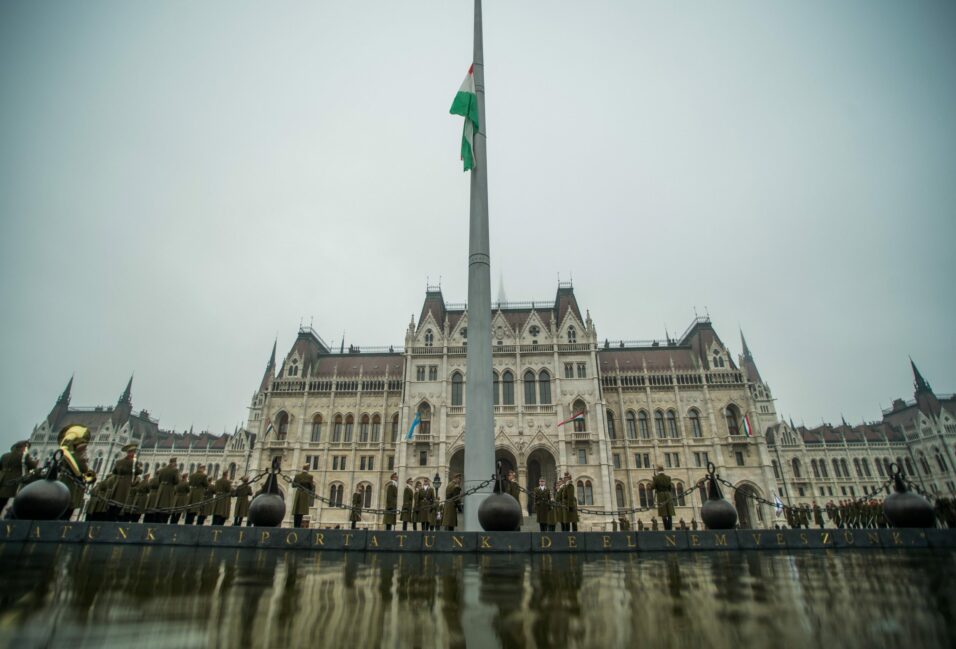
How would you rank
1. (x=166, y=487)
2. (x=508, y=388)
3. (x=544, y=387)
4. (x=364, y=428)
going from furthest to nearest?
(x=364, y=428)
(x=544, y=387)
(x=508, y=388)
(x=166, y=487)

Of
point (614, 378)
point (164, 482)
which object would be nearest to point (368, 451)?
point (614, 378)

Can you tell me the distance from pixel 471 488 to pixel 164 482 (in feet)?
31.5

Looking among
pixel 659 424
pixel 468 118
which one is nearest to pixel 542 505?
pixel 468 118

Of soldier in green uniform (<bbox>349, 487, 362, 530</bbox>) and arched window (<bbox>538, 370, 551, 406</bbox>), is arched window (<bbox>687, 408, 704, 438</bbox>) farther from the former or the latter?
soldier in green uniform (<bbox>349, 487, 362, 530</bbox>)

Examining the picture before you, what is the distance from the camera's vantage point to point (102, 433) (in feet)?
207

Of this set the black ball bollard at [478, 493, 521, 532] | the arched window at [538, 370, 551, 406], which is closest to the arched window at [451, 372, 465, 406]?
the arched window at [538, 370, 551, 406]

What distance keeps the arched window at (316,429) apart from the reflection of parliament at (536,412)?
11 centimetres

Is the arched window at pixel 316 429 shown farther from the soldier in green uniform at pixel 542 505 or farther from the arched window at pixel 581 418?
the soldier in green uniform at pixel 542 505

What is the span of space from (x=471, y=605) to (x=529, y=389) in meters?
36.1

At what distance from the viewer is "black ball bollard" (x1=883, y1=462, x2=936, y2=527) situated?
854cm

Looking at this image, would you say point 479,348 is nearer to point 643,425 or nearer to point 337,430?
point 643,425

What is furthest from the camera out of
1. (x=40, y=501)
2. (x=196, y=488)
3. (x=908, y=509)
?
(x=196, y=488)

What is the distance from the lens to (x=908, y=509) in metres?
8.59

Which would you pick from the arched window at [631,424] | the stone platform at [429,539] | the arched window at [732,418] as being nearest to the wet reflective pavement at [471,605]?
the stone platform at [429,539]
